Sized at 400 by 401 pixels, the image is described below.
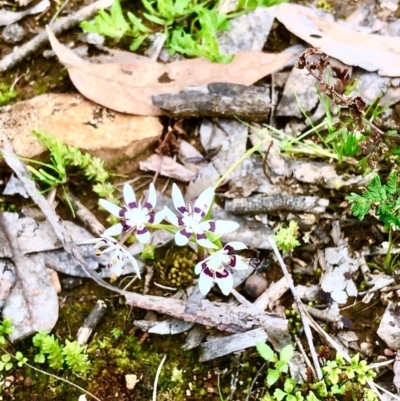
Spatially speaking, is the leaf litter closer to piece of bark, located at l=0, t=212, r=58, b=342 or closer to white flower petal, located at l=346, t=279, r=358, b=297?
white flower petal, located at l=346, t=279, r=358, b=297

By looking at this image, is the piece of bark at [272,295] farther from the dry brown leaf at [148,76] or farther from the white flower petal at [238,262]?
the dry brown leaf at [148,76]

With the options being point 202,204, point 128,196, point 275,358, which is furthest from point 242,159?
point 275,358

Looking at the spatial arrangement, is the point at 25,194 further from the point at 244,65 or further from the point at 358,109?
the point at 358,109

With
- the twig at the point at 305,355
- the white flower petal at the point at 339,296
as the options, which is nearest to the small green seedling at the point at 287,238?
the white flower petal at the point at 339,296

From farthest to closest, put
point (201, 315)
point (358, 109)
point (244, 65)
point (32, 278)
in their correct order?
1. point (244, 65)
2. point (32, 278)
3. point (201, 315)
4. point (358, 109)

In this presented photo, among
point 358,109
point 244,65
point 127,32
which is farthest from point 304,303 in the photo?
point 127,32
